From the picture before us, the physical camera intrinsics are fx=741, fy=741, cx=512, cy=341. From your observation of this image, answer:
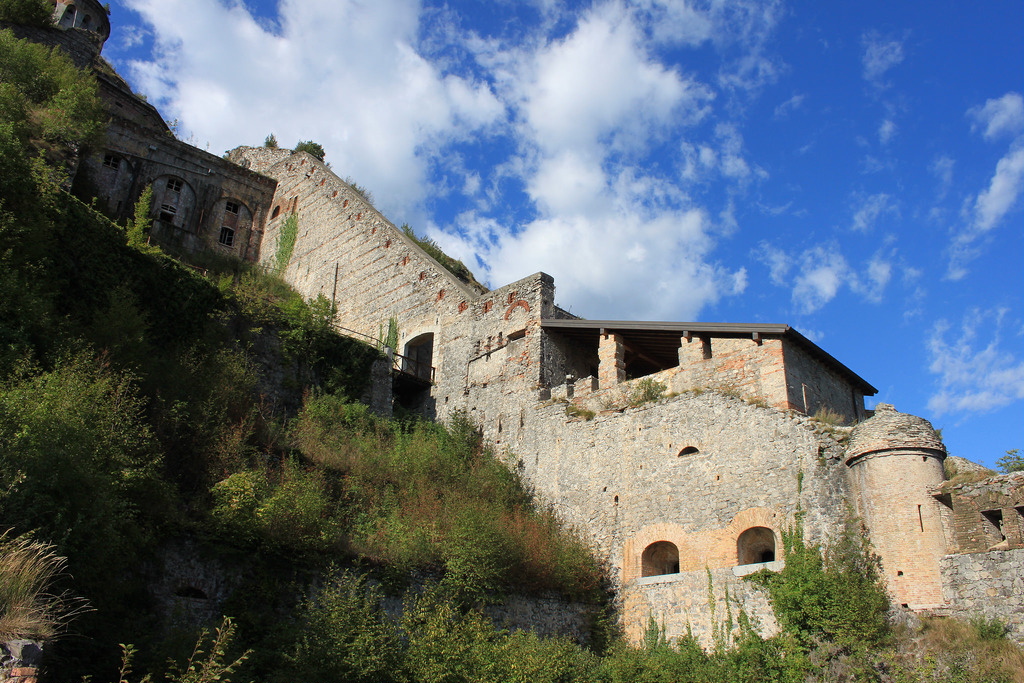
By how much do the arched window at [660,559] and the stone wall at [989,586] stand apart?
4.96m

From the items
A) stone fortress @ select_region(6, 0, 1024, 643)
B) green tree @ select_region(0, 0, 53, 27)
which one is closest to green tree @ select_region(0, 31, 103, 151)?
green tree @ select_region(0, 0, 53, 27)

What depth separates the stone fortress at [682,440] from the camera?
38.5 ft

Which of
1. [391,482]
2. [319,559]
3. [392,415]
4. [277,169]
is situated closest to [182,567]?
[319,559]

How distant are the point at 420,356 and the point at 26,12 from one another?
1696cm

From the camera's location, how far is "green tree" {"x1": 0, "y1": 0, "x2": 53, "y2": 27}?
926 inches

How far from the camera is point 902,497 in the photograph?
12.1 meters

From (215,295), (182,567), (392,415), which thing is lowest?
(182,567)

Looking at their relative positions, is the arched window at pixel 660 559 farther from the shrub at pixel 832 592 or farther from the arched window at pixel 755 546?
the shrub at pixel 832 592

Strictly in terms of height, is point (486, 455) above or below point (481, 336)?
below

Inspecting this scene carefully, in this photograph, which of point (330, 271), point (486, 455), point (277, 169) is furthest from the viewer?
point (277, 169)

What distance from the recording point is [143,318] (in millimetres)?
14719

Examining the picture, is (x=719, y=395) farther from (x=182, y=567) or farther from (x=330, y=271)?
(x=330, y=271)

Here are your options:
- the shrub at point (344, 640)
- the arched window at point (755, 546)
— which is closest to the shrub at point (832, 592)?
the arched window at point (755, 546)

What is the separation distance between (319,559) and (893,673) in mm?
8914
